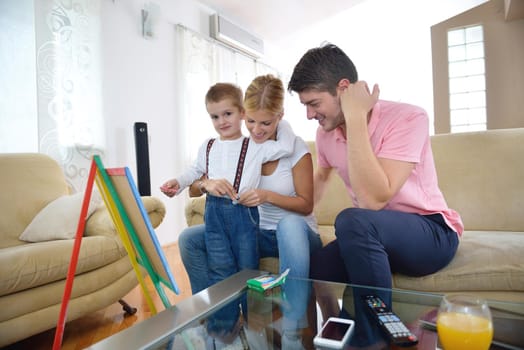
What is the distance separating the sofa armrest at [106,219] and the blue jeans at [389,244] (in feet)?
3.31

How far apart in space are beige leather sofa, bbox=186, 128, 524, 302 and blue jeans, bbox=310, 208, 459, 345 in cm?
8

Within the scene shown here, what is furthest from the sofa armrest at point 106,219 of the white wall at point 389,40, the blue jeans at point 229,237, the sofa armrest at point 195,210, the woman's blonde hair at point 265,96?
the white wall at point 389,40

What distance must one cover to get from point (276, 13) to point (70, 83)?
2533 mm

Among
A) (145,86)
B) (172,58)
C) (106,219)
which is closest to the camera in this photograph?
(106,219)

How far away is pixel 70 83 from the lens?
2.42 meters

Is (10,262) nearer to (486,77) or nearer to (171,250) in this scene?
(171,250)

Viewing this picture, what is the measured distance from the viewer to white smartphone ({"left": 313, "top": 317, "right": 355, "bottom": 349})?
634 millimetres

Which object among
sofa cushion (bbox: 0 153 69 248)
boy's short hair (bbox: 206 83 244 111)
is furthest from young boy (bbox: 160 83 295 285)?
sofa cushion (bbox: 0 153 69 248)

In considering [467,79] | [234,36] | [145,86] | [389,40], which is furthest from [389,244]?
[389,40]

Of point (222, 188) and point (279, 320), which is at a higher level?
point (222, 188)

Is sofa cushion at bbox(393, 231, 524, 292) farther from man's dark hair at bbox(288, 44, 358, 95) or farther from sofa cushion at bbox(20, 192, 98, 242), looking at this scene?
sofa cushion at bbox(20, 192, 98, 242)

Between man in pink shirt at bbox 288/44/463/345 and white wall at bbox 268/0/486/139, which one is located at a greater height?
white wall at bbox 268/0/486/139

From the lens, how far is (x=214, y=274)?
4.05 feet

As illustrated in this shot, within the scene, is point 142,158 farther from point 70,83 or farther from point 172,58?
point 172,58
